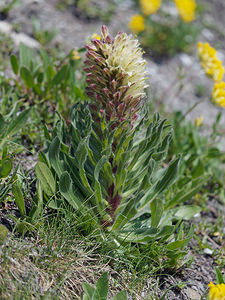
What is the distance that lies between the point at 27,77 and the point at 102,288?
2582mm

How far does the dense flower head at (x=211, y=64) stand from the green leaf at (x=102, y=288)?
282 cm

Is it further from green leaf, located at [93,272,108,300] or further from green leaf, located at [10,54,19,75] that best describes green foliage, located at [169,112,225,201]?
green leaf, located at [93,272,108,300]

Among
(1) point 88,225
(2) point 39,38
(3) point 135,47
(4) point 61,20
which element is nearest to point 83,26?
(4) point 61,20

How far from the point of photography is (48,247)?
8.63 ft

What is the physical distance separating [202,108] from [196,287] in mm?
4037

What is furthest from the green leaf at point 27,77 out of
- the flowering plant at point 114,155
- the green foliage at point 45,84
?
the flowering plant at point 114,155

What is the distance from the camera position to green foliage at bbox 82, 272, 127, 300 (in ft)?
8.02

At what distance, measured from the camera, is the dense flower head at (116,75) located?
2.66m

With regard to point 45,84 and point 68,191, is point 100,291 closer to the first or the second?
→ point 68,191

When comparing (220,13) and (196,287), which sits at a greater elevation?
(220,13)

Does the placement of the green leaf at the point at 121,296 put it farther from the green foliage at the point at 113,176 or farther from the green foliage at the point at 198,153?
the green foliage at the point at 198,153

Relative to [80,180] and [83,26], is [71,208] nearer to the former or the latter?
[80,180]

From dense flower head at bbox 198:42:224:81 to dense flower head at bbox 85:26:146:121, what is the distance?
6.03 ft

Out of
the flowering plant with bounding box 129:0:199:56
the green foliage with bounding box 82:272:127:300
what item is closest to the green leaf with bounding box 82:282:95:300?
the green foliage with bounding box 82:272:127:300
